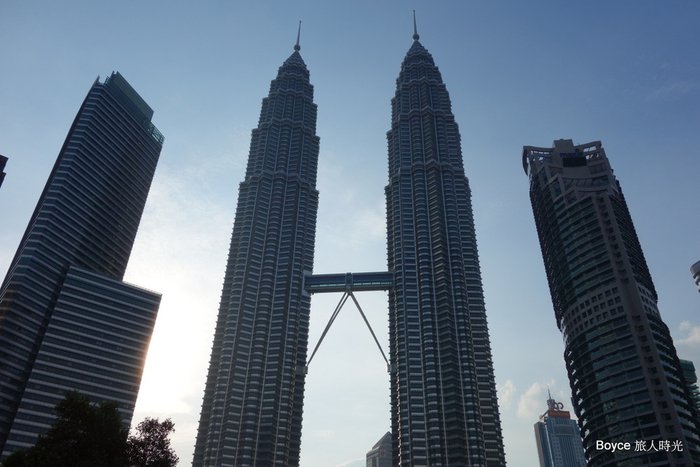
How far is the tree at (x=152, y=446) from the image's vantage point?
60769mm

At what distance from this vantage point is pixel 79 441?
57844mm

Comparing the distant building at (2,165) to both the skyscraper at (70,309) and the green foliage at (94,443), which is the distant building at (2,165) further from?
the green foliage at (94,443)

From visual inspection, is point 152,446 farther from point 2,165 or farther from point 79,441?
point 2,165

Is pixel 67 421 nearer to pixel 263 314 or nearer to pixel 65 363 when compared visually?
pixel 65 363

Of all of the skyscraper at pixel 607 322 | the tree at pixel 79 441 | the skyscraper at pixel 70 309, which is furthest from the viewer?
the skyscraper at pixel 70 309

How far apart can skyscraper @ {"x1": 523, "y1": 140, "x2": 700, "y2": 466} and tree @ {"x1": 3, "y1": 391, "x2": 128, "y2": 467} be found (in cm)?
12452

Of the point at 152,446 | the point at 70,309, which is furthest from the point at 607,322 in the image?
the point at 70,309

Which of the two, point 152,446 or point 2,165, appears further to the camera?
point 2,165

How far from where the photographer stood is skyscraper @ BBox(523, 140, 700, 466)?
13450cm

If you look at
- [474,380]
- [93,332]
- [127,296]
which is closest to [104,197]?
[127,296]

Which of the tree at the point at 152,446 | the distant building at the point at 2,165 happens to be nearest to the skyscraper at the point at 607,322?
the tree at the point at 152,446

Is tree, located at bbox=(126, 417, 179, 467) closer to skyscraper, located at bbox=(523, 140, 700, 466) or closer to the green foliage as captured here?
the green foliage

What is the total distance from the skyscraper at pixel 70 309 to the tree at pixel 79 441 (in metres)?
106

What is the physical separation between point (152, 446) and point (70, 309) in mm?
120703
